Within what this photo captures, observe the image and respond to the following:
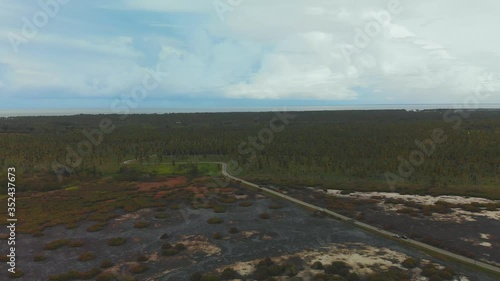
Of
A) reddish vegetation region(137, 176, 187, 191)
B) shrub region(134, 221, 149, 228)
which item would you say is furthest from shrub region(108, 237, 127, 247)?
reddish vegetation region(137, 176, 187, 191)

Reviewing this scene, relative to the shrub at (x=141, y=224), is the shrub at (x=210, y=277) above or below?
above

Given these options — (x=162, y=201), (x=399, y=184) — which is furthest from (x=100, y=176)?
(x=399, y=184)

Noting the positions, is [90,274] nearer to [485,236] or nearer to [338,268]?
[338,268]

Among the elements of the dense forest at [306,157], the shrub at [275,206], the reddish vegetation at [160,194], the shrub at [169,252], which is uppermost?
the dense forest at [306,157]

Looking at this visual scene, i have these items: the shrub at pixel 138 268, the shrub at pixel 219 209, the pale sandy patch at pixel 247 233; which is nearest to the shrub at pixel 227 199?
the shrub at pixel 219 209

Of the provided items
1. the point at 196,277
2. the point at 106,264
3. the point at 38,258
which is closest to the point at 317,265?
the point at 196,277

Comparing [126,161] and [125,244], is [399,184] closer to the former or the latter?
[125,244]

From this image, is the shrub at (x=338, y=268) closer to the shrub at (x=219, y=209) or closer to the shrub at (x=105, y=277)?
the shrub at (x=105, y=277)

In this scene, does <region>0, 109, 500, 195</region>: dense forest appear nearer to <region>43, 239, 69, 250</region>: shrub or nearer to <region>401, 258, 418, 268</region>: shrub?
<region>43, 239, 69, 250</region>: shrub
